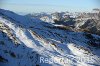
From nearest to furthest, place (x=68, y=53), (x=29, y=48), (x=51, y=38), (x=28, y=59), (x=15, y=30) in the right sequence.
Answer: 1. (x=28, y=59)
2. (x=29, y=48)
3. (x=68, y=53)
4. (x=15, y=30)
5. (x=51, y=38)

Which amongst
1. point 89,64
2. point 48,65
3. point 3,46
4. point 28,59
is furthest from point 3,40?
point 89,64

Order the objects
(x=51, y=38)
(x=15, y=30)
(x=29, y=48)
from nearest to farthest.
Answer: (x=29, y=48)
(x=15, y=30)
(x=51, y=38)

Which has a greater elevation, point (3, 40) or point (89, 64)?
point (3, 40)

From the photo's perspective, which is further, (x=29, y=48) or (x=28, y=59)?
(x=29, y=48)

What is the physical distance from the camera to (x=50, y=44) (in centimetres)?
4231

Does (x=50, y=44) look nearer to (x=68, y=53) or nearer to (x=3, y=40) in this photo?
(x=68, y=53)

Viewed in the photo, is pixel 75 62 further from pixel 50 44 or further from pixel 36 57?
pixel 50 44

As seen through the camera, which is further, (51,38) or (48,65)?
(51,38)

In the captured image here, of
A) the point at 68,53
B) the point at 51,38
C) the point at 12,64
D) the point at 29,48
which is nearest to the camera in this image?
the point at 12,64

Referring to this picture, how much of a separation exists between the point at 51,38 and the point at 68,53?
7.96 metres

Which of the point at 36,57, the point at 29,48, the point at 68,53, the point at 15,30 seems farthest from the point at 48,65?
the point at 15,30

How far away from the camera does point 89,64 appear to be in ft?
117

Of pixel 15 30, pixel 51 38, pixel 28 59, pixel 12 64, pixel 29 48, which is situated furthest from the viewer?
pixel 51 38

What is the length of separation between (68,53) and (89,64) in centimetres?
571
